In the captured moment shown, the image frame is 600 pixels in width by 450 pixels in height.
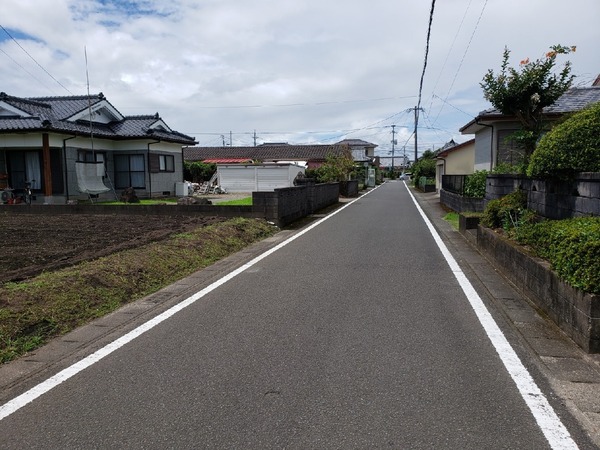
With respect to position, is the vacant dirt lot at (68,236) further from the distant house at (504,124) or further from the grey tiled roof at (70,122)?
the distant house at (504,124)

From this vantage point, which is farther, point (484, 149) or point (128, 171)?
point (128, 171)

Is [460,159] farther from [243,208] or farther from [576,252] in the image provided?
[576,252]

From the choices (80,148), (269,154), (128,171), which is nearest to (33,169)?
(80,148)

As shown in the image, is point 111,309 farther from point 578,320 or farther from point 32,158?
point 32,158

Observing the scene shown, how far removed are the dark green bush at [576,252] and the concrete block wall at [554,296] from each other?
100 millimetres

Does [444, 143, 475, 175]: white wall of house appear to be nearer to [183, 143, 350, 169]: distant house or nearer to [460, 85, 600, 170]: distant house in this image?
[460, 85, 600, 170]: distant house

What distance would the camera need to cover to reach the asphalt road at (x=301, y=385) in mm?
3004

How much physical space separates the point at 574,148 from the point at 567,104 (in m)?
14.3

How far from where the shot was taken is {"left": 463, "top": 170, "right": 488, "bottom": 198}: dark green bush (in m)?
16.8

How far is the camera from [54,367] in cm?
408

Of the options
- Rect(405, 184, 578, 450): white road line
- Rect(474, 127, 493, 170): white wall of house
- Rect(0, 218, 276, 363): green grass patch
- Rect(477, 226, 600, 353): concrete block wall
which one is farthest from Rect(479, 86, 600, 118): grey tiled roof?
Rect(405, 184, 578, 450): white road line

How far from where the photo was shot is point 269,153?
57.2 meters

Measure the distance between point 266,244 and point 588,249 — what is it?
Answer: 7.67m

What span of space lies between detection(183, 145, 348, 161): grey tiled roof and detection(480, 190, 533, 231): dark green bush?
144 feet
